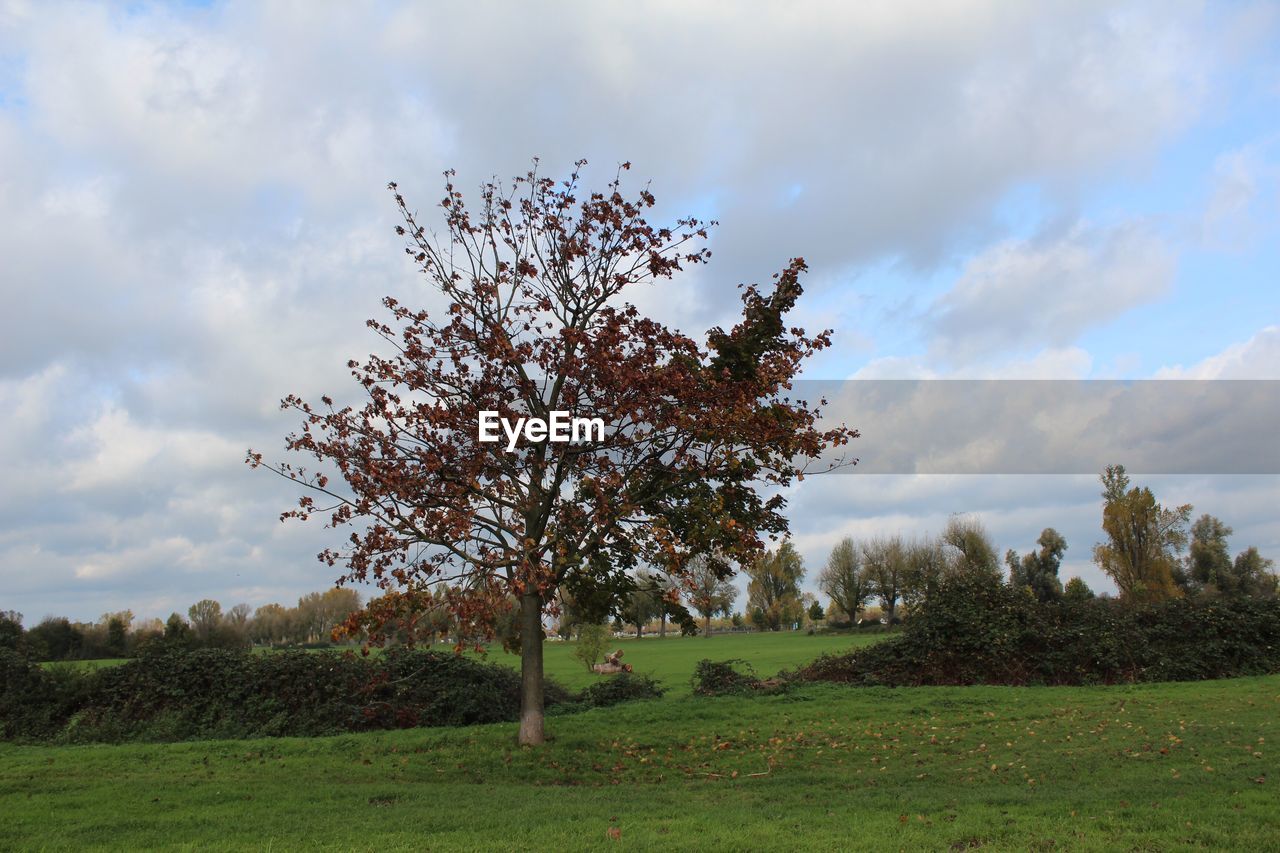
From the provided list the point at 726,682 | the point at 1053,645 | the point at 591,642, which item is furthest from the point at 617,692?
the point at 1053,645

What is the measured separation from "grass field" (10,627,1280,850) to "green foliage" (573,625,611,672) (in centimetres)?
1026

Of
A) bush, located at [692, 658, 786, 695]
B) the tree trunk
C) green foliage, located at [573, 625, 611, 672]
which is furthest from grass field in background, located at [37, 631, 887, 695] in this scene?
the tree trunk

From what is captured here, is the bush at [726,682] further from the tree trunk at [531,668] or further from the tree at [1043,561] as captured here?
the tree at [1043,561]

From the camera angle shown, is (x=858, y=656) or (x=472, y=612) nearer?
(x=472, y=612)

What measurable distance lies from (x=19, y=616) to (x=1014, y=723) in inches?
974

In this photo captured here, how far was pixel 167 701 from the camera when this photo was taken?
59.2 ft

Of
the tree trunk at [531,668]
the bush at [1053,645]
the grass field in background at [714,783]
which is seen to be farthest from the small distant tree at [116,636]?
the bush at [1053,645]

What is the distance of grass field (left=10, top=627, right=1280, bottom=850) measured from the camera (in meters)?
7.95

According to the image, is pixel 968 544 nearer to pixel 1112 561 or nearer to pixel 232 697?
pixel 1112 561

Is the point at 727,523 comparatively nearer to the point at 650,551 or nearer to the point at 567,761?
the point at 650,551

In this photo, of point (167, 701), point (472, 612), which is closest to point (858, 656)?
point (472, 612)

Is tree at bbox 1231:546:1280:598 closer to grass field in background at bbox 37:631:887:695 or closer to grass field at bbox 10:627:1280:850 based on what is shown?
grass field in background at bbox 37:631:887:695

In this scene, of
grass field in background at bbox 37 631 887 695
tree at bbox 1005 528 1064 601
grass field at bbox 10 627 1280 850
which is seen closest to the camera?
grass field at bbox 10 627 1280 850

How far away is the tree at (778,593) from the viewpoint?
79125mm
